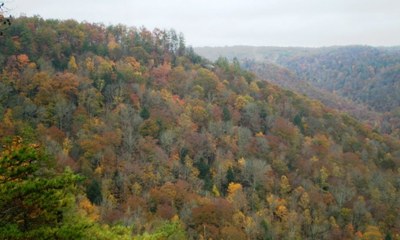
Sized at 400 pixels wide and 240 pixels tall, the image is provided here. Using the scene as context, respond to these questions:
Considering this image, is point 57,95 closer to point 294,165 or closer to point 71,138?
point 71,138

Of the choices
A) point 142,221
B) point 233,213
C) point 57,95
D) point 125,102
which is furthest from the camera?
point 125,102

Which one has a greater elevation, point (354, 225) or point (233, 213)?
point (233, 213)

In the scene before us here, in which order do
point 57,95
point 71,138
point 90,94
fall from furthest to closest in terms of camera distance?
point 90,94 < point 57,95 < point 71,138

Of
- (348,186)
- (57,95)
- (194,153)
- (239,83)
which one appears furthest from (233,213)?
(239,83)

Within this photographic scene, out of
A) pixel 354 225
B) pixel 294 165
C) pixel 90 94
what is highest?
pixel 90 94

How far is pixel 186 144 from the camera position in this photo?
7975 cm

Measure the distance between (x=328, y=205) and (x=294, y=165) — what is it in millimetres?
12918

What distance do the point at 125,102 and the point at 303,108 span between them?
5291 centimetres

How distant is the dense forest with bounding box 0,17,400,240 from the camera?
60906 millimetres

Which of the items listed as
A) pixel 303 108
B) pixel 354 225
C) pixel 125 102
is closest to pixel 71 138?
pixel 125 102

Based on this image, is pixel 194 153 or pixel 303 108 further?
pixel 303 108

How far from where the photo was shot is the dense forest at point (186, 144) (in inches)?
2398

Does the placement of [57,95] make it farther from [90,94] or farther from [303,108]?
[303,108]

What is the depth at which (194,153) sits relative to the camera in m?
80.5
